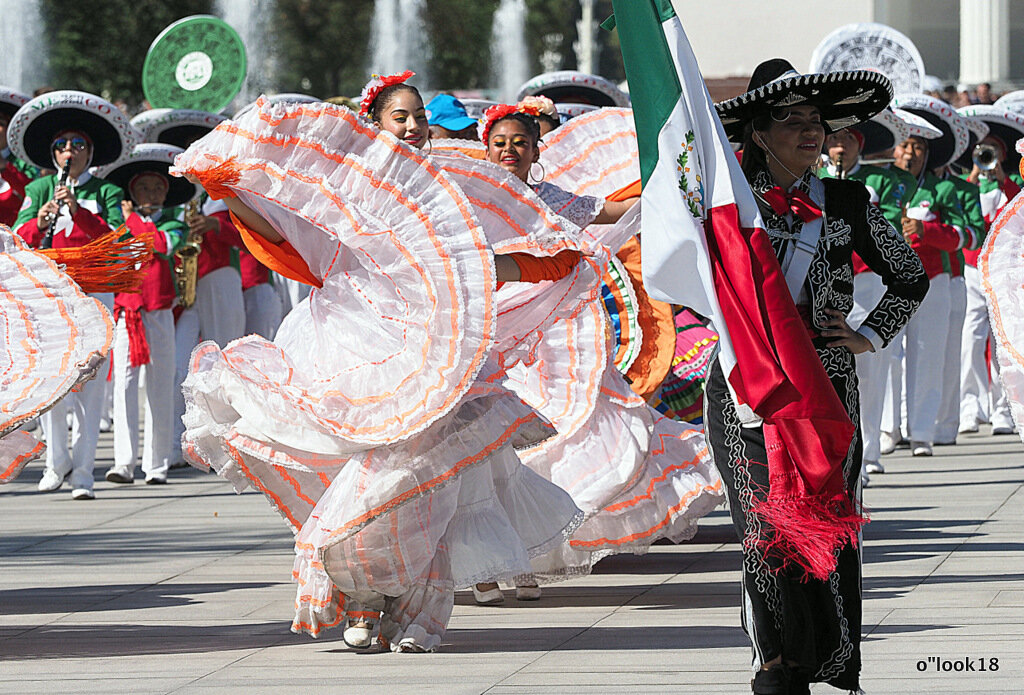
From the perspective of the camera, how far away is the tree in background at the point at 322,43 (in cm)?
4891

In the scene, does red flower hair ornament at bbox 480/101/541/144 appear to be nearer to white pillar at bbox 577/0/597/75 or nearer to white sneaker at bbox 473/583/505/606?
white sneaker at bbox 473/583/505/606

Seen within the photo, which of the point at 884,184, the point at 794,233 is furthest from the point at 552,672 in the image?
the point at 884,184

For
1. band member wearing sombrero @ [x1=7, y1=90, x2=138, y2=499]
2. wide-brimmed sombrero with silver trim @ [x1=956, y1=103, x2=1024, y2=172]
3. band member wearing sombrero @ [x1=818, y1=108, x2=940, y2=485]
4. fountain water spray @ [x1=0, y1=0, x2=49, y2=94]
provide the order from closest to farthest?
band member wearing sombrero @ [x1=818, y1=108, x2=940, y2=485] → band member wearing sombrero @ [x1=7, y1=90, x2=138, y2=499] → wide-brimmed sombrero with silver trim @ [x1=956, y1=103, x2=1024, y2=172] → fountain water spray @ [x1=0, y1=0, x2=49, y2=94]

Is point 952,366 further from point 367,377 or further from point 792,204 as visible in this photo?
point 792,204

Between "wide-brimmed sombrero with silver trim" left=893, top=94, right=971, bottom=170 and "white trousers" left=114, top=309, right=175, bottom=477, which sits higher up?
"wide-brimmed sombrero with silver trim" left=893, top=94, right=971, bottom=170

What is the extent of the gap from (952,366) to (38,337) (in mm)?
8435

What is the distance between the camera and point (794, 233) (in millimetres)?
4961

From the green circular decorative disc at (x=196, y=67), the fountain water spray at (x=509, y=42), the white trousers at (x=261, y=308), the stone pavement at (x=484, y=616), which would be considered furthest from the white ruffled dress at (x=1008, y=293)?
the fountain water spray at (x=509, y=42)

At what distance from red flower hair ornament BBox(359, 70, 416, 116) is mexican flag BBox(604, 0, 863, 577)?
1.82 metres

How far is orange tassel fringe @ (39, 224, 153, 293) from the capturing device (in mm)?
6473

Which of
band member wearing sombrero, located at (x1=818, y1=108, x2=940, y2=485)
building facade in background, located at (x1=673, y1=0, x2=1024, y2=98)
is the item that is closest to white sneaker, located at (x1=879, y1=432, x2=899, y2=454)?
band member wearing sombrero, located at (x1=818, y1=108, x2=940, y2=485)

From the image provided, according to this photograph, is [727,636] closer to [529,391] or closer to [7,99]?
[529,391]

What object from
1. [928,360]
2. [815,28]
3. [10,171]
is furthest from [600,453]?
[815,28]

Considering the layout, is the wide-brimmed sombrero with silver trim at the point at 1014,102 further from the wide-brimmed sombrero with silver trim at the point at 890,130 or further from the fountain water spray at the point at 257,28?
the fountain water spray at the point at 257,28
